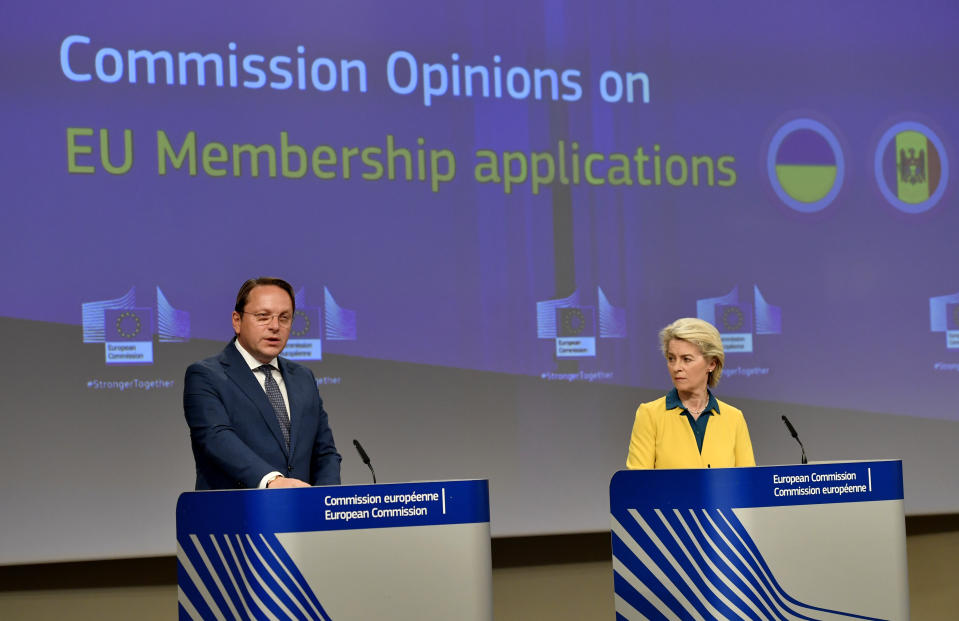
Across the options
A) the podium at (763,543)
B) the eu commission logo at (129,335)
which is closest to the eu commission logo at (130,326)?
the eu commission logo at (129,335)

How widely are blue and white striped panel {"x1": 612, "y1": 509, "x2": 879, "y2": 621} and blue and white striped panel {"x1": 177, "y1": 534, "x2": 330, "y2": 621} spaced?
739mm

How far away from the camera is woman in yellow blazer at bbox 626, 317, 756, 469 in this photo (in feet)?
10.6

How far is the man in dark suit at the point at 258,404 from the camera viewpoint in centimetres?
281

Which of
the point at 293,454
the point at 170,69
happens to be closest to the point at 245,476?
the point at 293,454

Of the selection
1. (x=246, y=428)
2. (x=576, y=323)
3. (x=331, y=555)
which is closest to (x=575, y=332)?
(x=576, y=323)

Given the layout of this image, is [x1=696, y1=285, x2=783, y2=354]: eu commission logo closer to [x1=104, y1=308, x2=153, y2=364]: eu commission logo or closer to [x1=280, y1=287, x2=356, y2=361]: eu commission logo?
[x1=280, y1=287, x2=356, y2=361]: eu commission logo

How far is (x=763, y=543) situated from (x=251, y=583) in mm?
1069

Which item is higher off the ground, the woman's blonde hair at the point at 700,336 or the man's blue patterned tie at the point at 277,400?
the woman's blonde hair at the point at 700,336

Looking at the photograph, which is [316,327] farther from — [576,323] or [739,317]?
[739,317]

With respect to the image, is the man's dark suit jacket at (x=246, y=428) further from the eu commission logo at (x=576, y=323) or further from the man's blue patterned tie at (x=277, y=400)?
the eu commission logo at (x=576, y=323)

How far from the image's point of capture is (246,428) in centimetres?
289

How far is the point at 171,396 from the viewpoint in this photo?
14.5ft

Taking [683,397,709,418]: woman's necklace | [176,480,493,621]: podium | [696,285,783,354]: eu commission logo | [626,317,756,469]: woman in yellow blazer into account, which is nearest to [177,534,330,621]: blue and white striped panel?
[176,480,493,621]: podium

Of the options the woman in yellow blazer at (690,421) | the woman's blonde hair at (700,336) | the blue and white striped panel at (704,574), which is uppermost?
the woman's blonde hair at (700,336)
